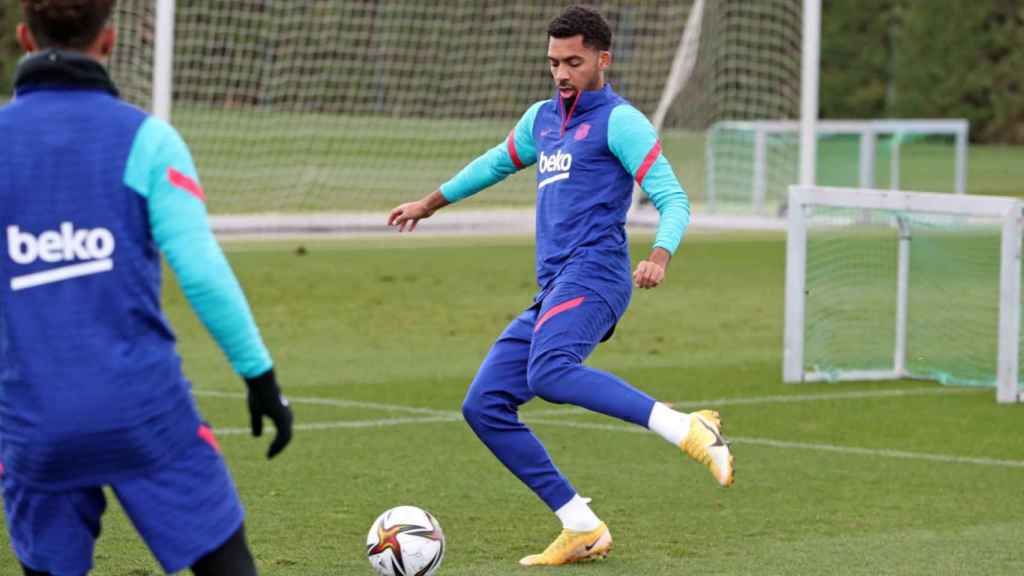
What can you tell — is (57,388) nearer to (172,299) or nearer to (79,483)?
(79,483)

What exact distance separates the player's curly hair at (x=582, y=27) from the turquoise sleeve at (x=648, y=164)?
0.86 ft

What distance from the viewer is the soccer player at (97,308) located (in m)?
3.97

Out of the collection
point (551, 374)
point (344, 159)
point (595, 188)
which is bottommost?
point (344, 159)

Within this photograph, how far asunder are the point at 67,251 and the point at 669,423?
2.74m

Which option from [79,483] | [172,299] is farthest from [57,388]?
[172,299]

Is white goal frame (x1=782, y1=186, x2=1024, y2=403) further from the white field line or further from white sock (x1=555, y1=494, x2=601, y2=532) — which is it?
white sock (x1=555, y1=494, x2=601, y2=532)

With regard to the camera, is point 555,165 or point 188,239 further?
point 555,165

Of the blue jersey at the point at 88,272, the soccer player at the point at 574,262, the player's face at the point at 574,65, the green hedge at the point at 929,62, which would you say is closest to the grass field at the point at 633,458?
the soccer player at the point at 574,262

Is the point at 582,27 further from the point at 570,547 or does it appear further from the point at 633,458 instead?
the point at 633,458

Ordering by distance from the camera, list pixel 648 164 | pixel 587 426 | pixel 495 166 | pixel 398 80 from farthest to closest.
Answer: pixel 398 80, pixel 587 426, pixel 495 166, pixel 648 164

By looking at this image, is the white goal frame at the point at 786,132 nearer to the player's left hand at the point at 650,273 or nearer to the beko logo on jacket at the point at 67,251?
the player's left hand at the point at 650,273

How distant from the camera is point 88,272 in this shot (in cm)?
395

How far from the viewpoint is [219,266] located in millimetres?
4047

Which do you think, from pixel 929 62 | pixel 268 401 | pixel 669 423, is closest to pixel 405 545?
pixel 669 423
